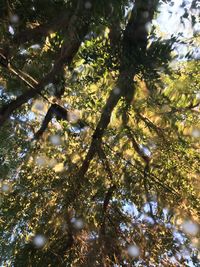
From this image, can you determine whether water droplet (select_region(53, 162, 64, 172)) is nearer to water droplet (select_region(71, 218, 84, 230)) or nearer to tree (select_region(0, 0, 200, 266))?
tree (select_region(0, 0, 200, 266))

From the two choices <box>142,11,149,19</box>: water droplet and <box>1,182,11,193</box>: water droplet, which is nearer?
<box>142,11,149,19</box>: water droplet

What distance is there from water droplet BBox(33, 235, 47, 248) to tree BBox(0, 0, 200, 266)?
0.01m

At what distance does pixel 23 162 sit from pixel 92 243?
139 centimetres

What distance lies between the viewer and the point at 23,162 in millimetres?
5113

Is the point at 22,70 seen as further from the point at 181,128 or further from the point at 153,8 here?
the point at 181,128

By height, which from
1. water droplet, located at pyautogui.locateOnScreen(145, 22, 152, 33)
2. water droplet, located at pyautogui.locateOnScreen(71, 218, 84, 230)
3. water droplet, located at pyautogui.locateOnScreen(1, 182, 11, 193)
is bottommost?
water droplet, located at pyautogui.locateOnScreen(71, 218, 84, 230)

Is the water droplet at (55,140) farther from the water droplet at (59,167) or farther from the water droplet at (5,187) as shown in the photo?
the water droplet at (5,187)

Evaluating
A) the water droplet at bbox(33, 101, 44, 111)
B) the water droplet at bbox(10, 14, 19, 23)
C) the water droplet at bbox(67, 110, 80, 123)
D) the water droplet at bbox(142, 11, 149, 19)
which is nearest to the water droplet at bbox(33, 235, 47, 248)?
the water droplet at bbox(67, 110, 80, 123)

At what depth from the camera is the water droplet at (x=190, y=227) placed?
528 centimetres

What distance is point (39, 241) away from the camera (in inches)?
203

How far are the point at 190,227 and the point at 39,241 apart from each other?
81.5 inches

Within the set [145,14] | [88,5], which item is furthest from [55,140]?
[88,5]

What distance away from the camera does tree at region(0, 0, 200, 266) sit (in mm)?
4023

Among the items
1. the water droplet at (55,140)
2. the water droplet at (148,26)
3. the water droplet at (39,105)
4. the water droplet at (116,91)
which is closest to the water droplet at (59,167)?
the water droplet at (55,140)
